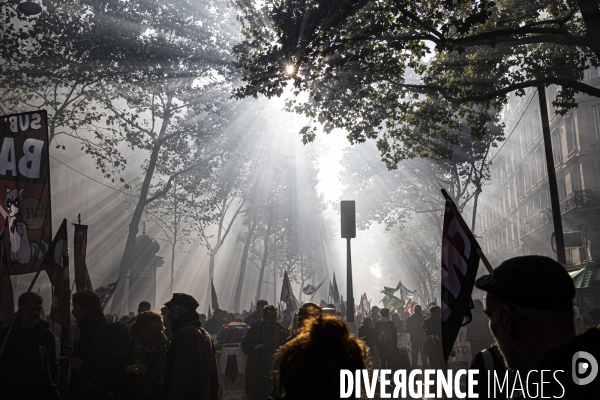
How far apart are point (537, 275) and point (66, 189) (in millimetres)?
35577

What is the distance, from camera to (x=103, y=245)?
39438mm

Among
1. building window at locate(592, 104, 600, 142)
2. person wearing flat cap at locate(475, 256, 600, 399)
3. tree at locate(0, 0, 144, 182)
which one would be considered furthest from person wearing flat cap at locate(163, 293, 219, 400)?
building window at locate(592, 104, 600, 142)

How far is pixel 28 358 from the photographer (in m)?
6.19

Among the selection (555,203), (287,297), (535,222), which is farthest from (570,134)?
(555,203)

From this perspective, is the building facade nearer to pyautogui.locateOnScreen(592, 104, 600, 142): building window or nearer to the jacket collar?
pyautogui.locateOnScreen(592, 104, 600, 142): building window

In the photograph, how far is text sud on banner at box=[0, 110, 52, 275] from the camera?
23.3 ft

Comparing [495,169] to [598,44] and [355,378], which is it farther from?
[355,378]

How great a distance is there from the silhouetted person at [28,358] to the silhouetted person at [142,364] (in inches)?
25.4

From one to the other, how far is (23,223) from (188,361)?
9.21 feet

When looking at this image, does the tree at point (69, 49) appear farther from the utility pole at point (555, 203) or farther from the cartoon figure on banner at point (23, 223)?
the utility pole at point (555, 203)

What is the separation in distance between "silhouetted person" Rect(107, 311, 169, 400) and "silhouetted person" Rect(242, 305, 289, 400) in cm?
271

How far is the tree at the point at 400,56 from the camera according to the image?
392 inches

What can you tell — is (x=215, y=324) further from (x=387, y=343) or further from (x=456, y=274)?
(x=456, y=274)

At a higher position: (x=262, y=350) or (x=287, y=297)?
(x=287, y=297)
